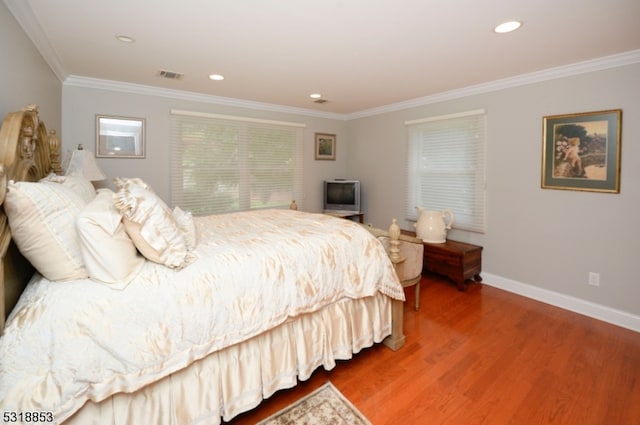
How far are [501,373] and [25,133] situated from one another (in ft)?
10.7

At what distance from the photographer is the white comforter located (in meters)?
1.14

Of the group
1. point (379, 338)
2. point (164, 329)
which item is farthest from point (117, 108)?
point (379, 338)

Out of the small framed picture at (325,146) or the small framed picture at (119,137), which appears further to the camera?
the small framed picture at (325,146)

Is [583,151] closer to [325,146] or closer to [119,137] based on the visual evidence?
[325,146]

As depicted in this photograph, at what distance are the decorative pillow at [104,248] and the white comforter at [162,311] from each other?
46mm

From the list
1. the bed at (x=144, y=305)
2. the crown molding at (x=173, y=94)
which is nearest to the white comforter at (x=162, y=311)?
the bed at (x=144, y=305)

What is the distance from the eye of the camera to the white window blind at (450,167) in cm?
376

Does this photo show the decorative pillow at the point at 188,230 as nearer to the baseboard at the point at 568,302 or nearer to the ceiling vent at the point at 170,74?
the ceiling vent at the point at 170,74

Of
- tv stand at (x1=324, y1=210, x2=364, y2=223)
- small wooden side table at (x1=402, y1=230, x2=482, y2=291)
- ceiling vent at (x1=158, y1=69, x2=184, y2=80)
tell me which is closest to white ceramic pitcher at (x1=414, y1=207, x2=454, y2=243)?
small wooden side table at (x1=402, y1=230, x2=482, y2=291)

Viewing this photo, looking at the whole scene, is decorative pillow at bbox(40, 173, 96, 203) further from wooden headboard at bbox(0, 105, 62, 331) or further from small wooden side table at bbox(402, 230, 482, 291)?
small wooden side table at bbox(402, 230, 482, 291)

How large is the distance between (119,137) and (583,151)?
488 cm

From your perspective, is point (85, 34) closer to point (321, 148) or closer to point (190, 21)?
point (190, 21)

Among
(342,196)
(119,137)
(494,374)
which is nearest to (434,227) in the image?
(342,196)

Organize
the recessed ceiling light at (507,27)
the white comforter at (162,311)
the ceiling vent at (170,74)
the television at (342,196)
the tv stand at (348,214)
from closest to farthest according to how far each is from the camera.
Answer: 1. the white comforter at (162,311)
2. the recessed ceiling light at (507,27)
3. the ceiling vent at (170,74)
4. the tv stand at (348,214)
5. the television at (342,196)
